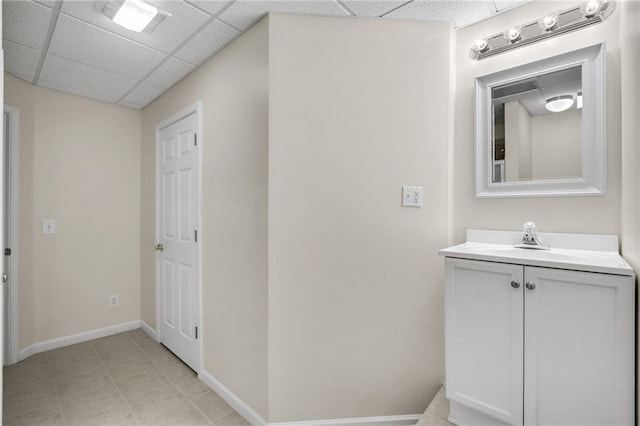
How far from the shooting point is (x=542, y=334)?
129cm

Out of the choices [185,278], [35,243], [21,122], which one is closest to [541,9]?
→ [185,278]

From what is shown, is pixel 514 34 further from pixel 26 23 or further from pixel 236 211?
pixel 26 23

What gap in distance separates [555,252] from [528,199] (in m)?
0.30

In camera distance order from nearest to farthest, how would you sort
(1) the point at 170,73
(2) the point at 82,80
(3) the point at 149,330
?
(1) the point at 170,73 → (2) the point at 82,80 → (3) the point at 149,330

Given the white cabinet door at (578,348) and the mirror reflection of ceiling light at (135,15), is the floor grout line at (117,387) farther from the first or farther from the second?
the mirror reflection of ceiling light at (135,15)

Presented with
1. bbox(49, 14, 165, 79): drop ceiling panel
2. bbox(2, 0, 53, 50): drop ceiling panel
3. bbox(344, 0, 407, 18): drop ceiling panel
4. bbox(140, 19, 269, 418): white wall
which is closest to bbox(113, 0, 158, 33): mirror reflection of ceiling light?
bbox(49, 14, 165, 79): drop ceiling panel

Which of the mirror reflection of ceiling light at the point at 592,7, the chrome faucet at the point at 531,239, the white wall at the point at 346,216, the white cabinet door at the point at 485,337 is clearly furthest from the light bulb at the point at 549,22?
the white cabinet door at the point at 485,337

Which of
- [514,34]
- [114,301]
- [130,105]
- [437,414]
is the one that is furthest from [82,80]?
[437,414]

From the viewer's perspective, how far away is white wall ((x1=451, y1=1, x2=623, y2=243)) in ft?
4.79

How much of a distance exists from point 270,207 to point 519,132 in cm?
142

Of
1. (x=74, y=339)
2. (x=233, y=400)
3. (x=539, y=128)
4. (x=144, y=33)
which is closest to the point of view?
(x=539, y=128)

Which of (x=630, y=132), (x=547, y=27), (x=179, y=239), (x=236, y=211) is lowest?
(x=179, y=239)

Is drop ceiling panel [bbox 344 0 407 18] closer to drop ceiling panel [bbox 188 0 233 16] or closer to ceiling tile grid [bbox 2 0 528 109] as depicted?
ceiling tile grid [bbox 2 0 528 109]

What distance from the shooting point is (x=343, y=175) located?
178 cm
